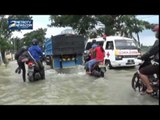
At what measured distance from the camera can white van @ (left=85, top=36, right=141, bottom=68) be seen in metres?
11.7

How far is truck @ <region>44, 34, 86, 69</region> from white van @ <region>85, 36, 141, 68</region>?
5.82ft

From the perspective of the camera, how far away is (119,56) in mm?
12414

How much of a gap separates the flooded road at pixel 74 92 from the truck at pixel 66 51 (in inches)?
149

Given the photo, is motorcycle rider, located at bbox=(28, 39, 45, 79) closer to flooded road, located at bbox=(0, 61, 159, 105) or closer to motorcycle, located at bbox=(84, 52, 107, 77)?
flooded road, located at bbox=(0, 61, 159, 105)

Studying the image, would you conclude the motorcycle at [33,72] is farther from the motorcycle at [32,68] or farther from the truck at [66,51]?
the truck at [66,51]

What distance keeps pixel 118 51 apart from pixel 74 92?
4.18 m

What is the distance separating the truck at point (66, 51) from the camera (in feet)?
51.6

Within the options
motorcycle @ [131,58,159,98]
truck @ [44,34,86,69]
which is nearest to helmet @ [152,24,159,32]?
motorcycle @ [131,58,159,98]

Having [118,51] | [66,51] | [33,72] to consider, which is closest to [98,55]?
[118,51]

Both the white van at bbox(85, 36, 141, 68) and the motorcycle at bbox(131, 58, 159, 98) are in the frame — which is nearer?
the motorcycle at bbox(131, 58, 159, 98)

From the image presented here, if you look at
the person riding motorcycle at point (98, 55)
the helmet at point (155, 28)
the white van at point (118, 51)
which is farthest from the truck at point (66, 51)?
the helmet at point (155, 28)

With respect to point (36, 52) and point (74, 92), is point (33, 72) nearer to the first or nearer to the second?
point (36, 52)
